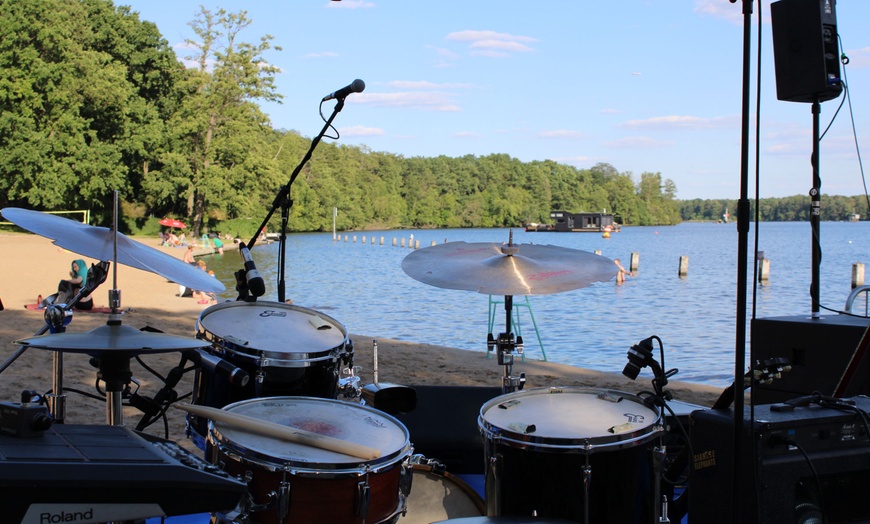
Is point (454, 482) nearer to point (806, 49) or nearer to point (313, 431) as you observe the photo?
point (313, 431)

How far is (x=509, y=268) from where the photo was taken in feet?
12.7

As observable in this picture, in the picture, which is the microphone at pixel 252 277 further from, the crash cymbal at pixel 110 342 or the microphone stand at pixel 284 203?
the crash cymbal at pixel 110 342

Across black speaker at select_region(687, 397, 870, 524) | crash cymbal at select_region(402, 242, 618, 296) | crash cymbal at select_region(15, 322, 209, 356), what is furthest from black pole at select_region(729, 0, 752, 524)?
crash cymbal at select_region(15, 322, 209, 356)

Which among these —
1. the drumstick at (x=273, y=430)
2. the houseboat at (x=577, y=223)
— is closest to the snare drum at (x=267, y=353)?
the drumstick at (x=273, y=430)

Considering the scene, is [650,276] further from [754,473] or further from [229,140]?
[754,473]

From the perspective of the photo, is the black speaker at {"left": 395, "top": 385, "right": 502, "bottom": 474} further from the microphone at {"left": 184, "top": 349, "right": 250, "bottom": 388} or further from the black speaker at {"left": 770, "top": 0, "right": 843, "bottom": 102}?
the black speaker at {"left": 770, "top": 0, "right": 843, "bottom": 102}

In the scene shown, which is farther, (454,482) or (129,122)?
(129,122)

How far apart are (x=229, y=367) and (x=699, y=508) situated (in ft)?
6.10

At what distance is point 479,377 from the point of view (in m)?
10.1

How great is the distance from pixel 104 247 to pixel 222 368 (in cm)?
94

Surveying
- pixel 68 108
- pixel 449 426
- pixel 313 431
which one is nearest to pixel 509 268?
pixel 449 426

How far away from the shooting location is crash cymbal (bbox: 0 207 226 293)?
10.4 ft

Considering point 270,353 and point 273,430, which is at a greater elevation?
point 270,353

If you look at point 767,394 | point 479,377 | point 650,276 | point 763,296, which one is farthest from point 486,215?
point 767,394
